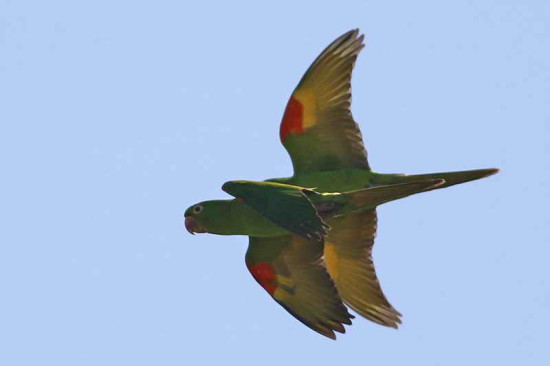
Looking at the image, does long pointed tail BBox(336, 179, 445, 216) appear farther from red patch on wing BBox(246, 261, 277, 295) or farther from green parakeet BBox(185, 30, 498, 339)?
red patch on wing BBox(246, 261, 277, 295)

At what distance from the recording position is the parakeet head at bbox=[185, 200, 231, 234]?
17.0 metres

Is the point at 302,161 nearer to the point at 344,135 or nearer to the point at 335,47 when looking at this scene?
the point at 344,135

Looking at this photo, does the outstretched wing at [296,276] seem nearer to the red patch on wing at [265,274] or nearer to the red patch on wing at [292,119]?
the red patch on wing at [265,274]

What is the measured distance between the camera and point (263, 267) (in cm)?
1792

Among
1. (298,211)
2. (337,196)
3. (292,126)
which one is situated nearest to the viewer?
(298,211)

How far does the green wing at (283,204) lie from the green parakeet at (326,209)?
43mm

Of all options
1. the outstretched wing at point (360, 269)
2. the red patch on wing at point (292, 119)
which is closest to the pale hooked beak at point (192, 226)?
the red patch on wing at point (292, 119)

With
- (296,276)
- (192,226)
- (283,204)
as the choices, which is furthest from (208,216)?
(283,204)

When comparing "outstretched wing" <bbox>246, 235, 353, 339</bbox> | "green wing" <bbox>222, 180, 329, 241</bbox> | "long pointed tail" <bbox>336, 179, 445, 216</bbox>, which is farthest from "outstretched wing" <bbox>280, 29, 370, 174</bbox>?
"green wing" <bbox>222, 180, 329, 241</bbox>

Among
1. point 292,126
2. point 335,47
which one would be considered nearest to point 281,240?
point 292,126

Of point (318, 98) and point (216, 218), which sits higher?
point (318, 98)

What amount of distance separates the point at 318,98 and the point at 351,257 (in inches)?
106

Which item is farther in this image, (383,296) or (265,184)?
(383,296)

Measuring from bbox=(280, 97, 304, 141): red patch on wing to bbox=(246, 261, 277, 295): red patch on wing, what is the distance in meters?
2.07
